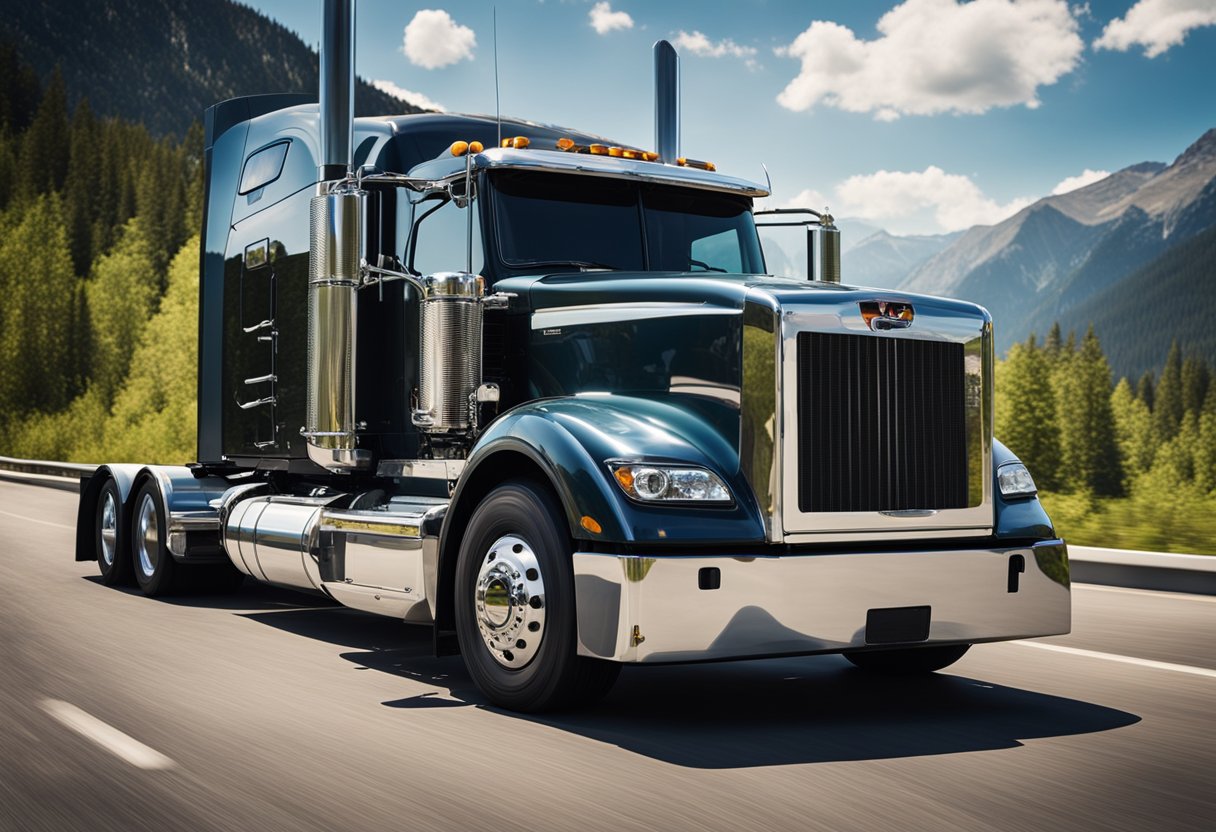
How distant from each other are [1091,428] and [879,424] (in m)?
119

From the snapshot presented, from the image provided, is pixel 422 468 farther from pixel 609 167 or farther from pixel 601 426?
pixel 601 426

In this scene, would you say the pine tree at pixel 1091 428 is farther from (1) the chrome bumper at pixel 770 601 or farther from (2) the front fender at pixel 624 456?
(2) the front fender at pixel 624 456

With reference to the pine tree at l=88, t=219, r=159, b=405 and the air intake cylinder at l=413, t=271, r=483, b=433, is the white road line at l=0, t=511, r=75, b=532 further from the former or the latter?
the pine tree at l=88, t=219, r=159, b=405

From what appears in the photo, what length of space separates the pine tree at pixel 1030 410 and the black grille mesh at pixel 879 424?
304 feet

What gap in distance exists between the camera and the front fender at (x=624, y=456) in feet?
19.6

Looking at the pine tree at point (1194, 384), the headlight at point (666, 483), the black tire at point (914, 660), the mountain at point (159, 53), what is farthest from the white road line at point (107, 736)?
the mountain at point (159, 53)

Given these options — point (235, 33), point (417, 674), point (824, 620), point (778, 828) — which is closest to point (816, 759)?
point (824, 620)

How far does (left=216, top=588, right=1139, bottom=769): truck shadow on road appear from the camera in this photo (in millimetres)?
5824

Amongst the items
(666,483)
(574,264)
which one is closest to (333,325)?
(574,264)

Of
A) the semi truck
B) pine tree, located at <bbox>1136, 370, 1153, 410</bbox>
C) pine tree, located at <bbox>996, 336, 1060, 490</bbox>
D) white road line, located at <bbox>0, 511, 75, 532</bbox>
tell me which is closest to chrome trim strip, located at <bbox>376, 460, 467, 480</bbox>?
the semi truck

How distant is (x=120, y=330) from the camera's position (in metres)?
99.7

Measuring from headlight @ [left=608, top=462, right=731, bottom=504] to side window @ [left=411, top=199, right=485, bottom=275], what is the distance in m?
2.17

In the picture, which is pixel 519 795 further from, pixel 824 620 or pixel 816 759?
pixel 824 620

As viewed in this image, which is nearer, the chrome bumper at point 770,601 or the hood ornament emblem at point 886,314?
the chrome bumper at point 770,601
